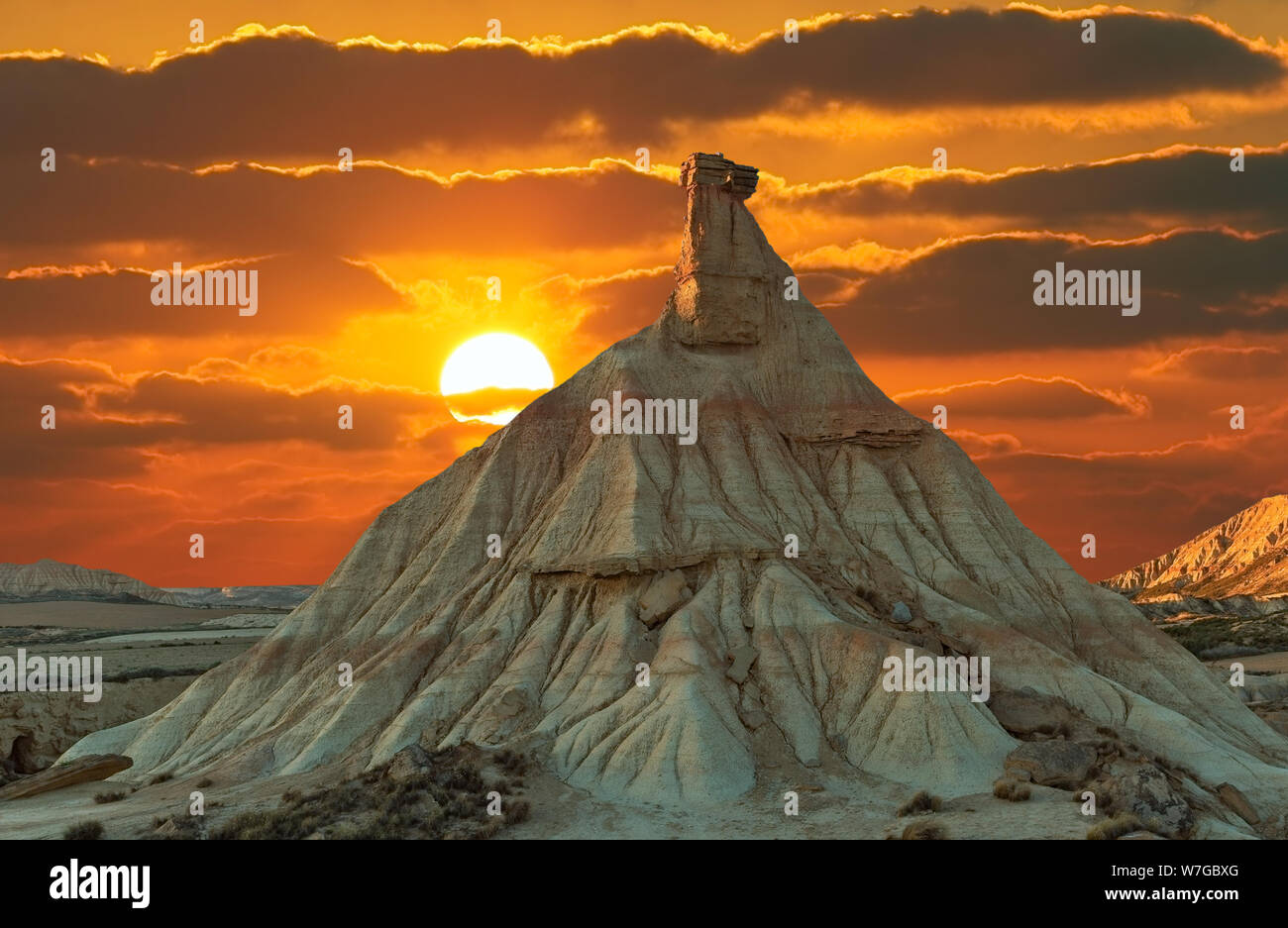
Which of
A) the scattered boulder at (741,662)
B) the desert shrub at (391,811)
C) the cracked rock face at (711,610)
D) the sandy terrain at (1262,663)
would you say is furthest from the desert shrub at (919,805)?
the sandy terrain at (1262,663)

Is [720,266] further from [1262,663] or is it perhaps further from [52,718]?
[1262,663]

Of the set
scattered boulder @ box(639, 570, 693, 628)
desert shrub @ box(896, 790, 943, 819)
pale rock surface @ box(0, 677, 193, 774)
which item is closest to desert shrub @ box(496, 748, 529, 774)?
scattered boulder @ box(639, 570, 693, 628)

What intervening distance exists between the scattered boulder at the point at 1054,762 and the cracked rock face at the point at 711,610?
105 cm

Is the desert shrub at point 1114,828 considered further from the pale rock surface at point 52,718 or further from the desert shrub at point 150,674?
the desert shrub at point 150,674

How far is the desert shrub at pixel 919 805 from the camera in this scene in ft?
151

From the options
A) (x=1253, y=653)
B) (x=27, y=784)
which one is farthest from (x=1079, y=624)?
(x=1253, y=653)

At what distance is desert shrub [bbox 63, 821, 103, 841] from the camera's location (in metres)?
46.5

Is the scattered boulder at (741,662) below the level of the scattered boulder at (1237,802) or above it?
above

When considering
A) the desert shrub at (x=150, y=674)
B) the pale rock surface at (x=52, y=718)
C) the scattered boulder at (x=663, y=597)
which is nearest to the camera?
the scattered boulder at (x=663, y=597)

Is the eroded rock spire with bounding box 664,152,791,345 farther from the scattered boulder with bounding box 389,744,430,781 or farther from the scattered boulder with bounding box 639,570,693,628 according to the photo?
the scattered boulder with bounding box 389,744,430,781

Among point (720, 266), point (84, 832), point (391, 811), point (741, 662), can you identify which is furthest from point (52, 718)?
point (720, 266)

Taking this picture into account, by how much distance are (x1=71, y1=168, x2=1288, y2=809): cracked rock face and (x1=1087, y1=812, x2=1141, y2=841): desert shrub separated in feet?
21.4

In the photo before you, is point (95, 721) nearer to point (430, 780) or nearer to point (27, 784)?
point (27, 784)

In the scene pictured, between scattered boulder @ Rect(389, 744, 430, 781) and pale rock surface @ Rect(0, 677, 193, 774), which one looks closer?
scattered boulder @ Rect(389, 744, 430, 781)
